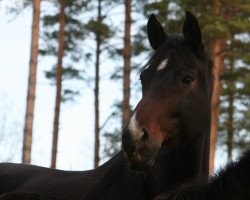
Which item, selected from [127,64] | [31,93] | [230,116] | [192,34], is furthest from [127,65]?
[192,34]

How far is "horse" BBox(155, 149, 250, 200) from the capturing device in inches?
115

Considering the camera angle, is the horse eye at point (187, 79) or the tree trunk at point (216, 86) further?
the tree trunk at point (216, 86)

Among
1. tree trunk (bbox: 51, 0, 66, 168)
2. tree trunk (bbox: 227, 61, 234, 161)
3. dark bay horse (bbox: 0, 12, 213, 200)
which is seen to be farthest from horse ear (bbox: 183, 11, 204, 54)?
tree trunk (bbox: 51, 0, 66, 168)

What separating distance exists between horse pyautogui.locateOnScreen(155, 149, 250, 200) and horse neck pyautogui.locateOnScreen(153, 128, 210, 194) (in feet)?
5.54

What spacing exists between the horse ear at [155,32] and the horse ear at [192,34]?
1.06 ft

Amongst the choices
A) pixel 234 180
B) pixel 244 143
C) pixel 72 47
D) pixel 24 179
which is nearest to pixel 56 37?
pixel 72 47

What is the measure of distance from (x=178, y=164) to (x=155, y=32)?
4.40ft

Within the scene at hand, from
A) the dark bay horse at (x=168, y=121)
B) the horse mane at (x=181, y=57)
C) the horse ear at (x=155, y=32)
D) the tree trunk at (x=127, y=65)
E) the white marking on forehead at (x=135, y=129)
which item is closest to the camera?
the white marking on forehead at (x=135, y=129)

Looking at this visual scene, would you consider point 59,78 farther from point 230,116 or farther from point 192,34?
point 192,34

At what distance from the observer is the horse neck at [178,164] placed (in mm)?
4883

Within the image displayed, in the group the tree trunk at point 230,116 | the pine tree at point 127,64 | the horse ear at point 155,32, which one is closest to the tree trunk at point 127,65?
the pine tree at point 127,64

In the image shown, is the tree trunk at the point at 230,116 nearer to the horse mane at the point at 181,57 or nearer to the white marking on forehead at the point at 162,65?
the horse mane at the point at 181,57

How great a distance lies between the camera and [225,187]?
2994 millimetres

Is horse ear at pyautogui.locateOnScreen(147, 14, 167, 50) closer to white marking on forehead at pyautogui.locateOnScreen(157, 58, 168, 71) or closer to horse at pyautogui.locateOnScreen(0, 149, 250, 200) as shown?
white marking on forehead at pyautogui.locateOnScreen(157, 58, 168, 71)
